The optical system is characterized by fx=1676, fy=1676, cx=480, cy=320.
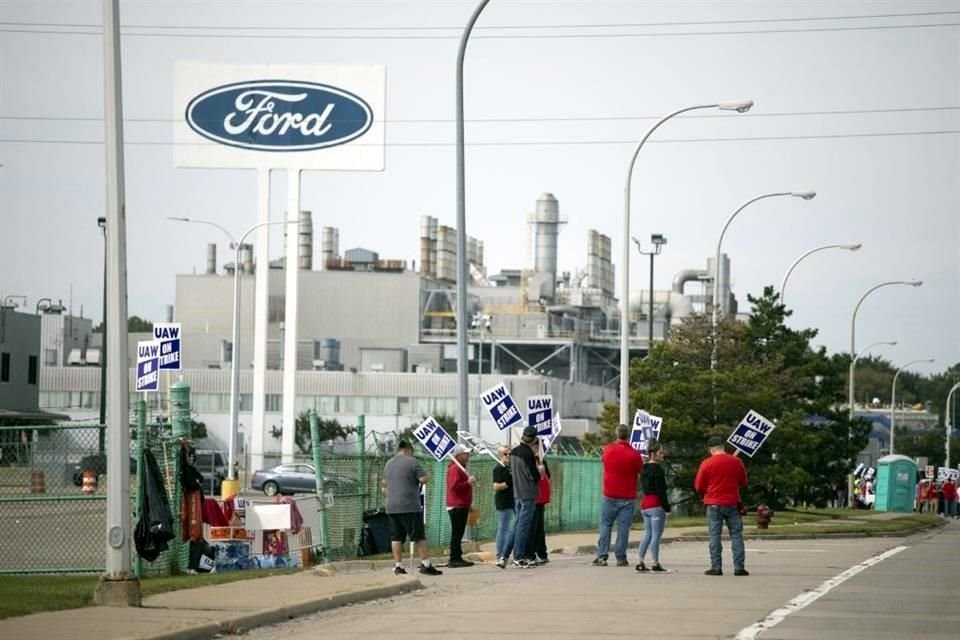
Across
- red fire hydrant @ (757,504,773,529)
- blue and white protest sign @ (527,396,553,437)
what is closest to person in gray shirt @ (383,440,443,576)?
blue and white protest sign @ (527,396,553,437)

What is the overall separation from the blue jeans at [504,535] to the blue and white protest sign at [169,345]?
5.08 meters

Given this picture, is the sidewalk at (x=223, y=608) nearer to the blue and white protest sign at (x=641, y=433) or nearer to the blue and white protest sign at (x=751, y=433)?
the blue and white protest sign at (x=641, y=433)

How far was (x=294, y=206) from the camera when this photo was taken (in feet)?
226

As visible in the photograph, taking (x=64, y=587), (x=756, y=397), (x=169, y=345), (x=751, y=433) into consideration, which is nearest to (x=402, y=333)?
(x=756, y=397)

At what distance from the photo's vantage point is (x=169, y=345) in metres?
24.2

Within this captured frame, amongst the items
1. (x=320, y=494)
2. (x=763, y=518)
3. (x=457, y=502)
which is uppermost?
(x=320, y=494)

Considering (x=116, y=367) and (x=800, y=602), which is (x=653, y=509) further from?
(x=116, y=367)

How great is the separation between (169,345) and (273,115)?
4529cm

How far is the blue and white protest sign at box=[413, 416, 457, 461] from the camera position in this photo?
26.5 metres

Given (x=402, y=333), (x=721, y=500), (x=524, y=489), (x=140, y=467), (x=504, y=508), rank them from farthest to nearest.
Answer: (x=402, y=333) < (x=504, y=508) < (x=524, y=489) < (x=721, y=500) < (x=140, y=467)

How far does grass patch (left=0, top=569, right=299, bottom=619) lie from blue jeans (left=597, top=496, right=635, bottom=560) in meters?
4.52

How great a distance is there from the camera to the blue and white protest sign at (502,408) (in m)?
28.7

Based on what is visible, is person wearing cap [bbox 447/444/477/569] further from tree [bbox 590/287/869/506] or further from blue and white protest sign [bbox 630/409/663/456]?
tree [bbox 590/287/869/506]

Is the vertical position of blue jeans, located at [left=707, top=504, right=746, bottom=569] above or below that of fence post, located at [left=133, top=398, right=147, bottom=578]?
below
